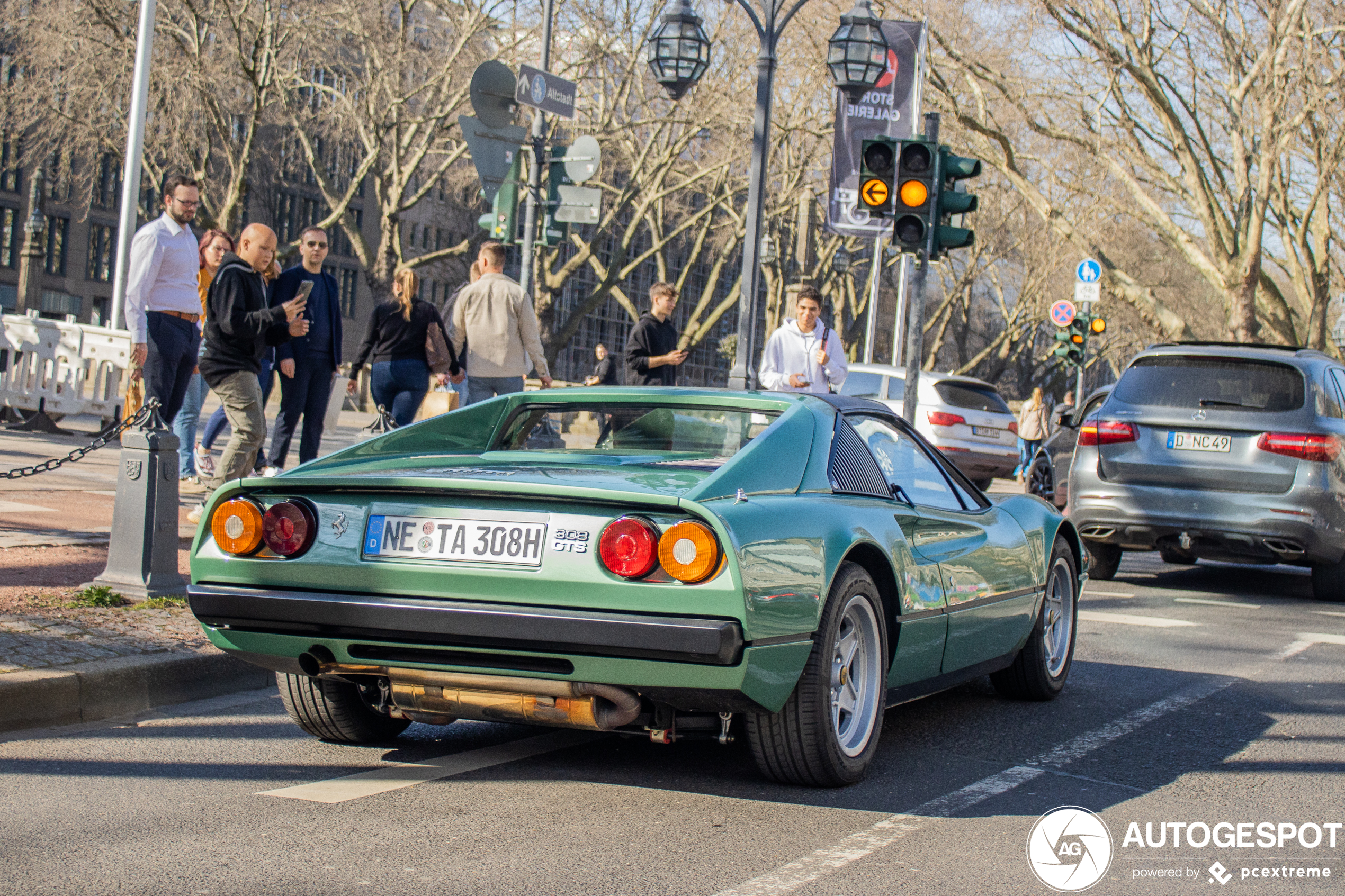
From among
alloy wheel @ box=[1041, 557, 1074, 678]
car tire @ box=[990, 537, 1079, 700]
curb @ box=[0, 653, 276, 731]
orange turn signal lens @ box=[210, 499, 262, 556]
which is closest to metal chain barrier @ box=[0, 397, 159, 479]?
curb @ box=[0, 653, 276, 731]

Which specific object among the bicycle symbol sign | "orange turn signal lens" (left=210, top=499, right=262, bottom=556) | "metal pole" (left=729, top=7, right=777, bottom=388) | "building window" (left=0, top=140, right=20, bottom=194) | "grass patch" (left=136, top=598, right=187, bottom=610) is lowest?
"grass patch" (left=136, top=598, right=187, bottom=610)

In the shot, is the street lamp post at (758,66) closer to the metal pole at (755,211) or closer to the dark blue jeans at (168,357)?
the metal pole at (755,211)

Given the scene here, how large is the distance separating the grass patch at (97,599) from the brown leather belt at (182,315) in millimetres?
3629

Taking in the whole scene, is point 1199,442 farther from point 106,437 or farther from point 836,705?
point 106,437

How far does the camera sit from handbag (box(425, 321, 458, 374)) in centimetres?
1090

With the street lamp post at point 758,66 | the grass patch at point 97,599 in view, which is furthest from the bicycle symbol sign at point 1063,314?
the grass patch at point 97,599

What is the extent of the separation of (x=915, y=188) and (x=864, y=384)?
9.32 m

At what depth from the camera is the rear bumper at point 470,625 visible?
13.0 feet

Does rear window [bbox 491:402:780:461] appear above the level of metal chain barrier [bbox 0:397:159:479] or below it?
above

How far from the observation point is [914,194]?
11461 mm

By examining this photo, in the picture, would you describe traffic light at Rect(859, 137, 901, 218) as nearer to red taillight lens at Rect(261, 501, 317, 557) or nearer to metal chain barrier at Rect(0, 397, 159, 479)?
metal chain barrier at Rect(0, 397, 159, 479)

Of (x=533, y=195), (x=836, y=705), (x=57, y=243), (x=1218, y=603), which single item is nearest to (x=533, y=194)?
(x=533, y=195)

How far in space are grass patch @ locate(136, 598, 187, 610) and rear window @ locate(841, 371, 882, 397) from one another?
14.4 m

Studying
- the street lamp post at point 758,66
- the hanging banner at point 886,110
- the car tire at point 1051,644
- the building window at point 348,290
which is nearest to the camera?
the car tire at point 1051,644
